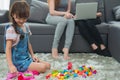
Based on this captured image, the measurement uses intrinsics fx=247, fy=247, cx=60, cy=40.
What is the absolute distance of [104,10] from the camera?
3.24m

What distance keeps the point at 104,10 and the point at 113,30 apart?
0.77 metres

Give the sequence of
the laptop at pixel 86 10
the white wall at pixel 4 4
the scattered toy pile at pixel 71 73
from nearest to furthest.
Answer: the scattered toy pile at pixel 71 73 → the laptop at pixel 86 10 → the white wall at pixel 4 4

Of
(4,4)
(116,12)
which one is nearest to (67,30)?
(116,12)

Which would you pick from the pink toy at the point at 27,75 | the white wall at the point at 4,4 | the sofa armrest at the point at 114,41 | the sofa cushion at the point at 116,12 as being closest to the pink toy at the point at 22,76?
the pink toy at the point at 27,75

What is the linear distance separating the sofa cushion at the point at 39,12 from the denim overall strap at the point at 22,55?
1.11m

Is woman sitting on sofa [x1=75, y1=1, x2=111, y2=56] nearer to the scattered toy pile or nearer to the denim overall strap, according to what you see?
the scattered toy pile

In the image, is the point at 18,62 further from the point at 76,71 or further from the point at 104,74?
the point at 104,74

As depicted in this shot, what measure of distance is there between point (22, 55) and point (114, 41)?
102 centimetres

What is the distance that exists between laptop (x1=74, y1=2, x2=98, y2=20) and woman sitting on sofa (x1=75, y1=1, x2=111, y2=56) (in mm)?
59

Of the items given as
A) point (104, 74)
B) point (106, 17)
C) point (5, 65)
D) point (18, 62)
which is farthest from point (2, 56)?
point (106, 17)

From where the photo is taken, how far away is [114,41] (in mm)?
2508

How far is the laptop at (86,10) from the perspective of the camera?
2.60 metres

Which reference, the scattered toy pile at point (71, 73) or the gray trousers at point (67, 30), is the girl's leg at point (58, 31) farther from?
the scattered toy pile at point (71, 73)

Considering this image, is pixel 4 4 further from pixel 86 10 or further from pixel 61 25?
pixel 86 10
